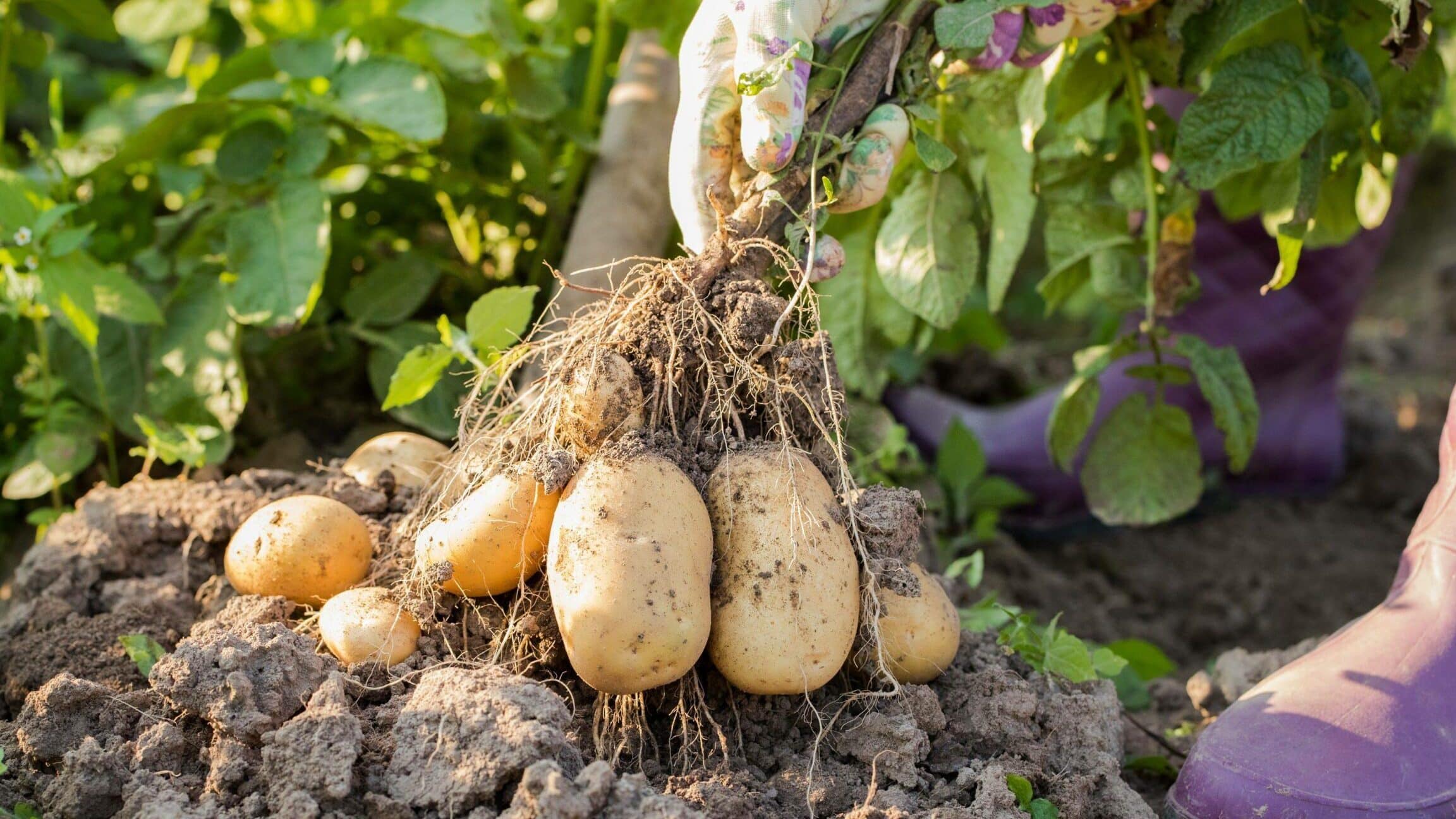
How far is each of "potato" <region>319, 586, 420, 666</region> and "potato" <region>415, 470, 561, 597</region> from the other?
69 mm

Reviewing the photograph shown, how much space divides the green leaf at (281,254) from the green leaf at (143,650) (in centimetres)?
64

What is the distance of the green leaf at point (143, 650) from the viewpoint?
146 cm

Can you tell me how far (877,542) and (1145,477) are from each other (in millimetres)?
921

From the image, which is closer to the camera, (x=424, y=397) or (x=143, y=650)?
(x=143, y=650)

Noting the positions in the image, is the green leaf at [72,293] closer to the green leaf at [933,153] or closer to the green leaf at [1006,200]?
the green leaf at [933,153]

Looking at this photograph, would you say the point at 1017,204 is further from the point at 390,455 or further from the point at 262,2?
the point at 262,2

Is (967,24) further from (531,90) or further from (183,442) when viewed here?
(183,442)

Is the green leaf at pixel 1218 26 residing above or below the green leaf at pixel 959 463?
above

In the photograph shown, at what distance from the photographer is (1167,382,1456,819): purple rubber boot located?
4.55ft

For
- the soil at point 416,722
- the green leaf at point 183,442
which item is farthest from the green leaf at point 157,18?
the soil at point 416,722

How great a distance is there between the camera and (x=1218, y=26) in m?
1.80

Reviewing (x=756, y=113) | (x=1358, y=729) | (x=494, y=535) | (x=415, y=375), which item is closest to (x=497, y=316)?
(x=415, y=375)

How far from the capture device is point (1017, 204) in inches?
81.7

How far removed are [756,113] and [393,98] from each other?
0.97 meters
